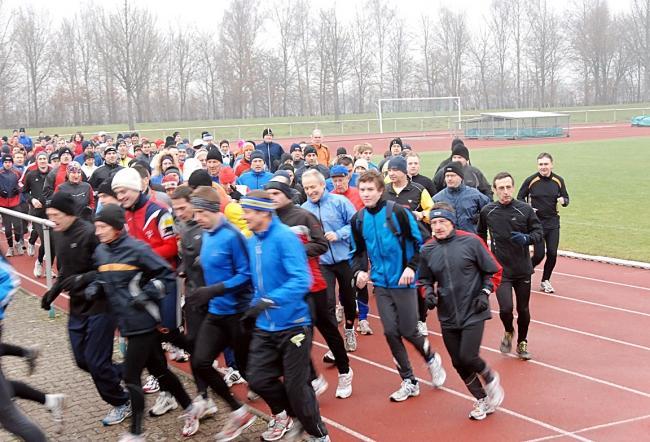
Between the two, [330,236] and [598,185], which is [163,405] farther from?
[598,185]

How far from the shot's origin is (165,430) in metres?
6.33

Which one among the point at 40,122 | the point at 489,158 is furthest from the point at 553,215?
the point at 40,122

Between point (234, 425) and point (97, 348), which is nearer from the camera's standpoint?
point (234, 425)

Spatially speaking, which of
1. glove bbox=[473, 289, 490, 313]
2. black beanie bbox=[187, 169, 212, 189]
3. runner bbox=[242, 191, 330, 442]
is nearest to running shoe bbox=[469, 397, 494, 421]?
glove bbox=[473, 289, 490, 313]

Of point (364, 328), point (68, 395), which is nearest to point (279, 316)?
point (68, 395)

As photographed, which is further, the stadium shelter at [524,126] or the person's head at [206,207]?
the stadium shelter at [524,126]

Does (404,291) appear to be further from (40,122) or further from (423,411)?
(40,122)

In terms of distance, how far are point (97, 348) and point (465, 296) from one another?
309 cm

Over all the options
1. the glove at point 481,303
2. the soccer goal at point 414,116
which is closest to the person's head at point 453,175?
the glove at point 481,303

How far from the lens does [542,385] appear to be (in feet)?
24.0

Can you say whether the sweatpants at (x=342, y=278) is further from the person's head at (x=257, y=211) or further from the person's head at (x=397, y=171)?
the person's head at (x=257, y=211)

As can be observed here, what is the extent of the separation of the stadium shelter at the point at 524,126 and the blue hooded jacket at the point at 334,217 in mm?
46359

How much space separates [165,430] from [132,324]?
1163mm

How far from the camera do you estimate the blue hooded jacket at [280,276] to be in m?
5.48
